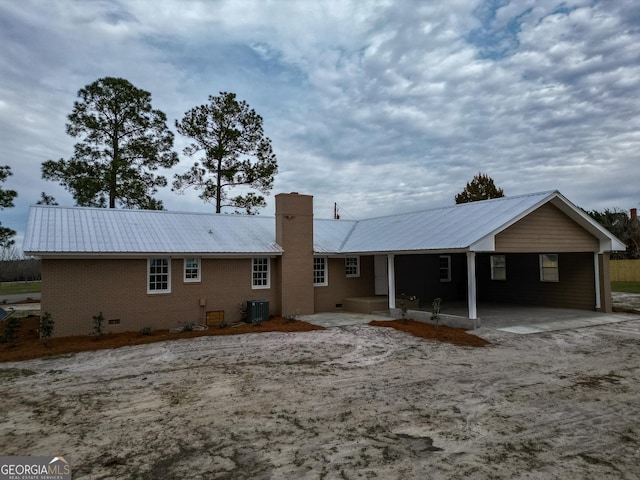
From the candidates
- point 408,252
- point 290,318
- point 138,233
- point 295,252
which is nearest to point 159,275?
point 138,233

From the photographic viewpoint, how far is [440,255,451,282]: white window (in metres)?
21.8

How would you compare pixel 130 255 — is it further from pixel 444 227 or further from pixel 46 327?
pixel 444 227

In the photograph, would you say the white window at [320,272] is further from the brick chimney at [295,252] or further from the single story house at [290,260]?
the brick chimney at [295,252]

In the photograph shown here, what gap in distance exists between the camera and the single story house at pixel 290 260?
44.8 feet

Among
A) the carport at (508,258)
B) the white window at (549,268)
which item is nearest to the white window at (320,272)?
the carport at (508,258)

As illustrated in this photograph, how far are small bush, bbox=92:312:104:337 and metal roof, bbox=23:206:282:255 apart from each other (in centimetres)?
207

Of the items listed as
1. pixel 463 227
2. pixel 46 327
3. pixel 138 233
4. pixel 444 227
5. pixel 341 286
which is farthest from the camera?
pixel 341 286

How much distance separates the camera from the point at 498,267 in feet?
70.0

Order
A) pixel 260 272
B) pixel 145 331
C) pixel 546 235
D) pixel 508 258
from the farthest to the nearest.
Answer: pixel 508 258
pixel 260 272
pixel 546 235
pixel 145 331

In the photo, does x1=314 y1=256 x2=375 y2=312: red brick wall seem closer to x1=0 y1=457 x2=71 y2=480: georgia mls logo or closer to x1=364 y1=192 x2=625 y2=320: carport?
x1=364 y1=192 x2=625 y2=320: carport

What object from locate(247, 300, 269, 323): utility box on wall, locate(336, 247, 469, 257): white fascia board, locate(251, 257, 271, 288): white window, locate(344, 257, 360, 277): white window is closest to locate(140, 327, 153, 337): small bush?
locate(247, 300, 269, 323): utility box on wall

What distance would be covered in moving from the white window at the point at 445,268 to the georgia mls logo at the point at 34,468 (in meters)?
19.2

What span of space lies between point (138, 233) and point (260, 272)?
4.80 m

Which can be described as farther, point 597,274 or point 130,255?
point 597,274
